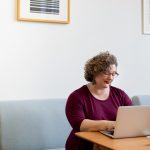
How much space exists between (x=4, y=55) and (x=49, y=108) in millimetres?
578

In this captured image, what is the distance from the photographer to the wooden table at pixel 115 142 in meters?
1.86

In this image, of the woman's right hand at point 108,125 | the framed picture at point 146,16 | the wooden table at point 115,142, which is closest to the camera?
the wooden table at point 115,142

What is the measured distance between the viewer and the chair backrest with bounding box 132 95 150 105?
3.30 meters

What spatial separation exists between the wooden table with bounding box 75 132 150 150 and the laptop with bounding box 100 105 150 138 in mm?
43

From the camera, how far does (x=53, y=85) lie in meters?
3.06

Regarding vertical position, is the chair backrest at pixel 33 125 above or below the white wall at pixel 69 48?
below

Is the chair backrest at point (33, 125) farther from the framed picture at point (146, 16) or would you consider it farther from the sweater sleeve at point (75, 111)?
the framed picture at point (146, 16)

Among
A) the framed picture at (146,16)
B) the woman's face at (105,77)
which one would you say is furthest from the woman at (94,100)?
the framed picture at (146,16)

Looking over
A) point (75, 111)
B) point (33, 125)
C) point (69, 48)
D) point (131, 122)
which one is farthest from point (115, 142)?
point (69, 48)

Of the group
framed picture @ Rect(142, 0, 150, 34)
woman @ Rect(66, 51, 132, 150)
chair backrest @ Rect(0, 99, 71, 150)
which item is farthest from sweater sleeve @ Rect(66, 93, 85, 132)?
framed picture @ Rect(142, 0, 150, 34)

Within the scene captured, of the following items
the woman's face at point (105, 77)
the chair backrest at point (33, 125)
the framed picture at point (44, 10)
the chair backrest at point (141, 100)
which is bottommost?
the chair backrest at point (33, 125)

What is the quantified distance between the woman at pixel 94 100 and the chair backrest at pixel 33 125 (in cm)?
42

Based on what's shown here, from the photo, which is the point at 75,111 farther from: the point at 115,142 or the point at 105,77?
the point at 115,142

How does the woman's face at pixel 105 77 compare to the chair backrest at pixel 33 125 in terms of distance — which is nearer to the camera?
the woman's face at pixel 105 77
